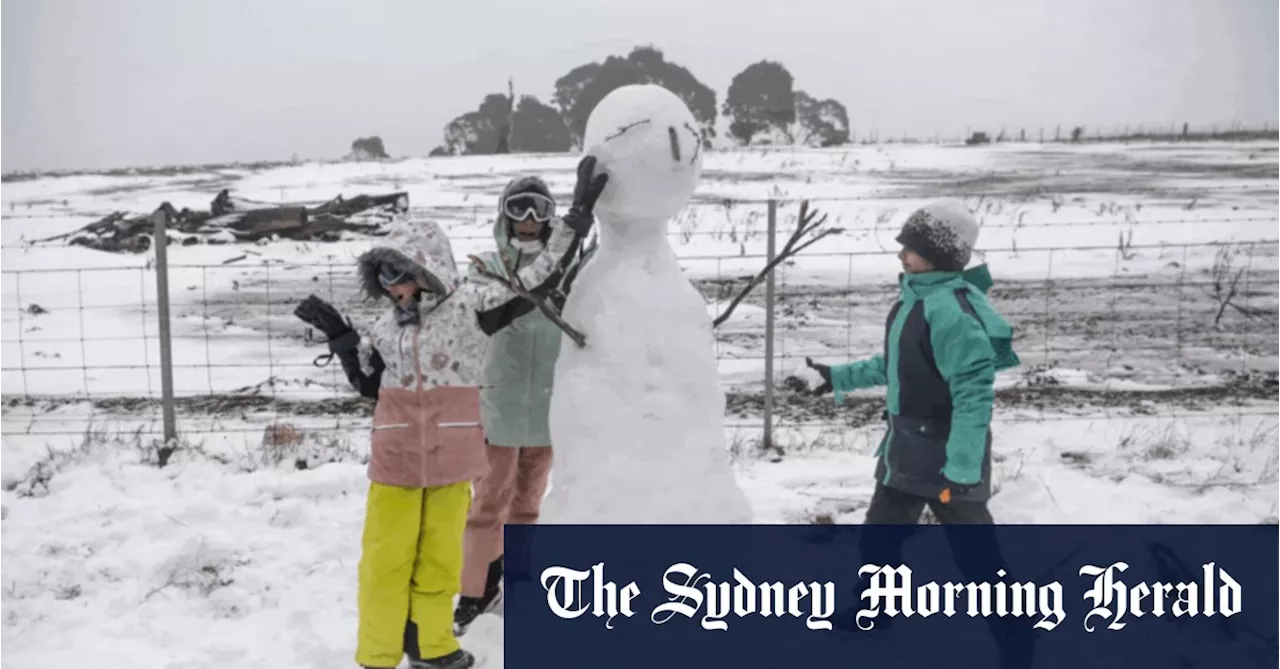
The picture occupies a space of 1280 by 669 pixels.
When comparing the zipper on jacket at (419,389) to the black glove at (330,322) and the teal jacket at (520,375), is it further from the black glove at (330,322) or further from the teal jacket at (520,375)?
the teal jacket at (520,375)

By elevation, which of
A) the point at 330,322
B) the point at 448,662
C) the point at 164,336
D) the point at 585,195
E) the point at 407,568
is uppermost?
the point at 585,195

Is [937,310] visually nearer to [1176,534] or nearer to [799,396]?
[1176,534]

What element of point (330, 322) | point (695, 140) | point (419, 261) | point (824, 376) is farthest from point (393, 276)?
point (824, 376)

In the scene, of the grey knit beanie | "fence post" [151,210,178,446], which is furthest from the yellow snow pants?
"fence post" [151,210,178,446]

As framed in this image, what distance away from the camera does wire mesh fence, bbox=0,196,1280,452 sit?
242 inches

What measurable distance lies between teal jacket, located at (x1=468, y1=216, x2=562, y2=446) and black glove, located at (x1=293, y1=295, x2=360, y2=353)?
542 mm

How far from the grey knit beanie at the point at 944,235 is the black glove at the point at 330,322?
1688 millimetres

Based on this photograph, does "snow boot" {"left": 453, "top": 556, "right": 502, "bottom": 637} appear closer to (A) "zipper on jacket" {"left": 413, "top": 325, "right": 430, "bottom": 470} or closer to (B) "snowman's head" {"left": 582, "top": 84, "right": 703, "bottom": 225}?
(A) "zipper on jacket" {"left": 413, "top": 325, "right": 430, "bottom": 470}

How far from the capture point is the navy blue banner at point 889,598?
271 centimetres

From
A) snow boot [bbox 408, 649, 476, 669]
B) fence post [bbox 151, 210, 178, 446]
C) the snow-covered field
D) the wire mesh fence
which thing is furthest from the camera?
the wire mesh fence

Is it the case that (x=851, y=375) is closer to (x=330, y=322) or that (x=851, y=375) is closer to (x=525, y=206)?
(x=525, y=206)

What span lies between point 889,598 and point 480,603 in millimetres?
1409

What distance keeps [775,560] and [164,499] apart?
9.31ft

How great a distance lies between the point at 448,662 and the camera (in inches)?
116
